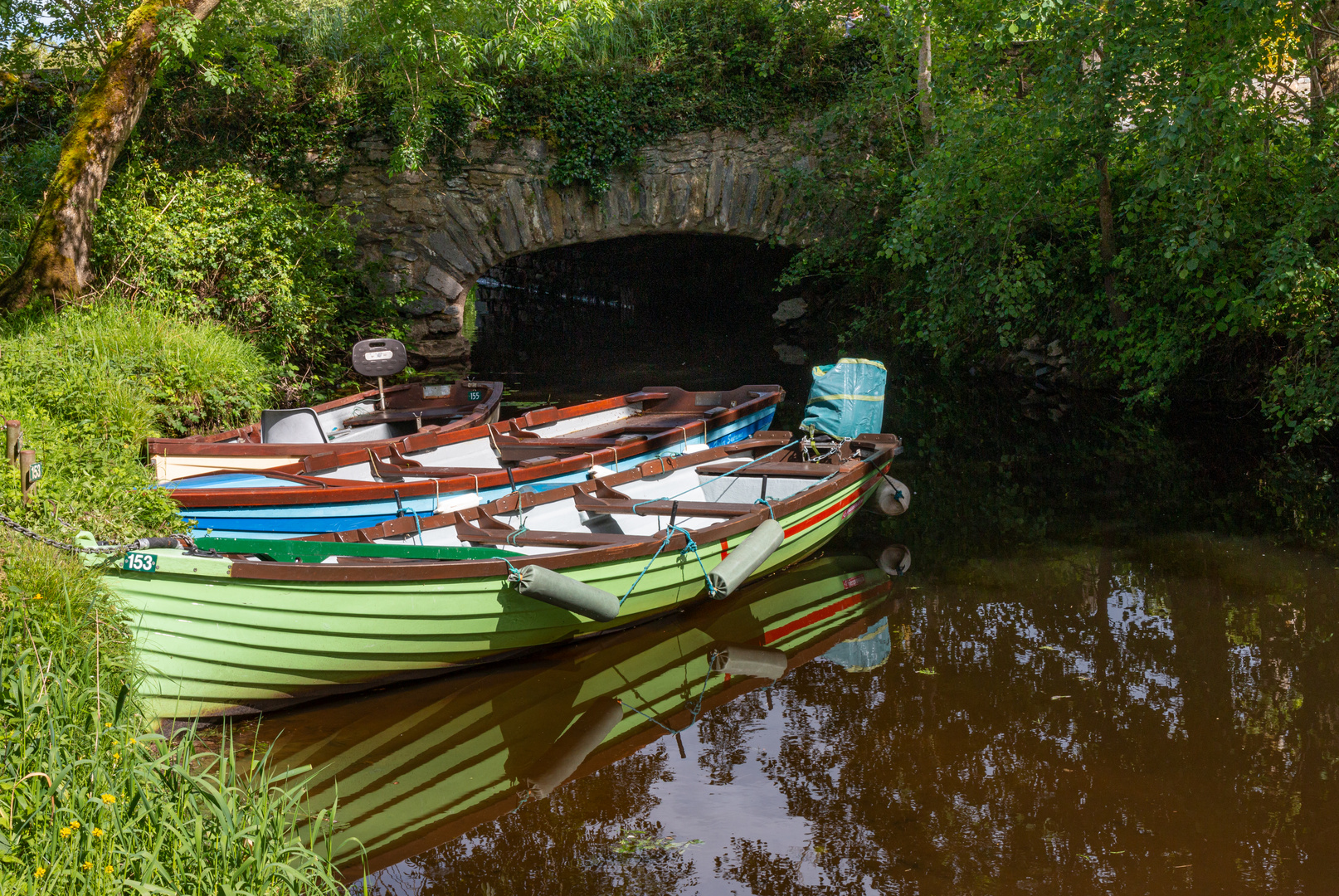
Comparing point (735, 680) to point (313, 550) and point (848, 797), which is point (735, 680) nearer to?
point (848, 797)

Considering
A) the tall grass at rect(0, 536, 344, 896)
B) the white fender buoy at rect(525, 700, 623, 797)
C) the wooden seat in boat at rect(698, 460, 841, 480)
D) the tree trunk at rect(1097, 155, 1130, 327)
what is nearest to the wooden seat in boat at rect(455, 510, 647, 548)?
the white fender buoy at rect(525, 700, 623, 797)

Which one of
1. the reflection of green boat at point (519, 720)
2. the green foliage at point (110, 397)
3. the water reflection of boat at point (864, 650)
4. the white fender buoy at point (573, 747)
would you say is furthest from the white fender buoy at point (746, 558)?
the green foliage at point (110, 397)

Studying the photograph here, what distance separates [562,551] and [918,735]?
190 centimetres

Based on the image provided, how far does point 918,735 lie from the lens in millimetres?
4133

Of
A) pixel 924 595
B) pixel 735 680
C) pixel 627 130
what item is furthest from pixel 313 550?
pixel 627 130

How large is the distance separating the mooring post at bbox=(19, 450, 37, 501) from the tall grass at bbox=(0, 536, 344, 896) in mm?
843

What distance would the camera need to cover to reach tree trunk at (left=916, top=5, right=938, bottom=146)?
12.9 metres

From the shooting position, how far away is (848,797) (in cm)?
370

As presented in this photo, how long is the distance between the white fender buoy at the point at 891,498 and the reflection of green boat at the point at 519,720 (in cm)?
124

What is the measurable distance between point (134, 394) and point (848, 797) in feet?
20.1

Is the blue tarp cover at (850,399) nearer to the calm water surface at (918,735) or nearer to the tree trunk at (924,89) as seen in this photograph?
the calm water surface at (918,735)

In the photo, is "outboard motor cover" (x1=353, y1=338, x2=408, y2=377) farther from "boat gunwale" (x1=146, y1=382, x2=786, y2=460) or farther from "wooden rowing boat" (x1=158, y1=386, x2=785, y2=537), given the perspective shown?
"wooden rowing boat" (x1=158, y1=386, x2=785, y2=537)

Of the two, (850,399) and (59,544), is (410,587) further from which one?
(850,399)

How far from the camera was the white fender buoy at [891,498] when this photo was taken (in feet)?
22.6
